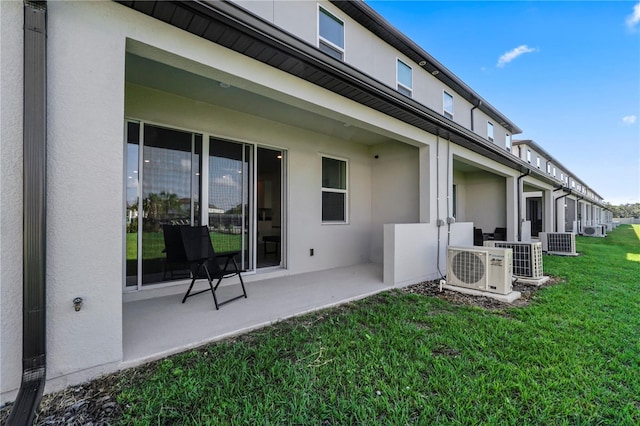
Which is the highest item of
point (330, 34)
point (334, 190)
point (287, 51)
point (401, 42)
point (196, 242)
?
point (401, 42)

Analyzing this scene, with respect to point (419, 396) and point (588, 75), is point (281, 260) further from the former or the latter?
point (588, 75)

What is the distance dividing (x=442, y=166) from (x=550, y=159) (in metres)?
16.9

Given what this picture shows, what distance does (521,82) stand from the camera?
1022 centimetres

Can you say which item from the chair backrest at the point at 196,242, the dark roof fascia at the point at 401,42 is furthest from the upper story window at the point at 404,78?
the chair backrest at the point at 196,242

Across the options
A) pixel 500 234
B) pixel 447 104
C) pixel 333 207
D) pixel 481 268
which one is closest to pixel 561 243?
pixel 500 234

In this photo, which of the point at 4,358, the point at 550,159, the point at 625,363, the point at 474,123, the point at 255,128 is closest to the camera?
the point at 4,358

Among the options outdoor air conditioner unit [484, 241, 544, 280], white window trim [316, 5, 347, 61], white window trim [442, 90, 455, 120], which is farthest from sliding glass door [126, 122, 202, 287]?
white window trim [442, 90, 455, 120]

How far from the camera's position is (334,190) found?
6.05 metres

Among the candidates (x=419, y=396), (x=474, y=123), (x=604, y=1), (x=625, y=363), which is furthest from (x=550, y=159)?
(x=419, y=396)

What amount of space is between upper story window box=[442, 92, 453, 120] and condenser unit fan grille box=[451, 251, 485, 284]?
434cm

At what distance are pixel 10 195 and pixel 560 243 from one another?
11.6 m

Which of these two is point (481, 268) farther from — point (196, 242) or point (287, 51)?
point (196, 242)

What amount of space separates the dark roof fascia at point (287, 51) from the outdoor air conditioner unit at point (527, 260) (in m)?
2.91

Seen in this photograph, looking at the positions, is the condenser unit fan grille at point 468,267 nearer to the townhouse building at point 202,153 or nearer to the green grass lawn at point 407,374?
the townhouse building at point 202,153
